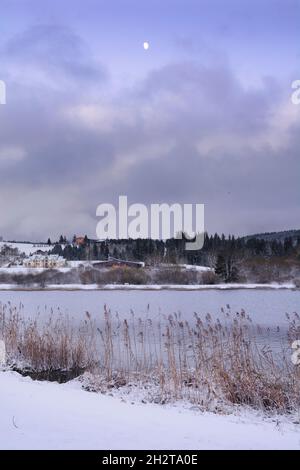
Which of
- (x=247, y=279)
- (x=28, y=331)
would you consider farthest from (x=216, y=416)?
(x=247, y=279)

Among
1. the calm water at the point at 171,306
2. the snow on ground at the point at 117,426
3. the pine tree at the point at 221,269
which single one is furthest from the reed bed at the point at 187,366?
the pine tree at the point at 221,269

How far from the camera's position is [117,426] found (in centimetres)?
509

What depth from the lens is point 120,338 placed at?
13555mm

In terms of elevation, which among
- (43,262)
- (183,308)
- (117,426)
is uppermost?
(43,262)

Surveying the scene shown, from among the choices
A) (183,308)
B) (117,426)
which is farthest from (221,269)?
(117,426)

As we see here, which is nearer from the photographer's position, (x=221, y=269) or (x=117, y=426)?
(x=117, y=426)

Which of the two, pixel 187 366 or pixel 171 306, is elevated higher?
pixel 171 306

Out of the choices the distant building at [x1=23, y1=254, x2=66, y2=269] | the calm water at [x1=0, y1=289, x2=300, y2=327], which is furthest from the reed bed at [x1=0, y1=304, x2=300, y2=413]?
the distant building at [x1=23, y1=254, x2=66, y2=269]

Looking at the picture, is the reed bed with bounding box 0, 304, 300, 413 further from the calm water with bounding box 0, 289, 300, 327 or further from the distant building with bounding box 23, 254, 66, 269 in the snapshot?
the distant building with bounding box 23, 254, 66, 269

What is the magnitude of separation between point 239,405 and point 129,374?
2.53 meters

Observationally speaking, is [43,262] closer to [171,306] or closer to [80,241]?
[80,241]

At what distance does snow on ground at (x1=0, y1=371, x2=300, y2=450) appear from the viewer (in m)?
4.32

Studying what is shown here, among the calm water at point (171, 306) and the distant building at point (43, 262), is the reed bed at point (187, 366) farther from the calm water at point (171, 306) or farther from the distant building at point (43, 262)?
the distant building at point (43, 262)
